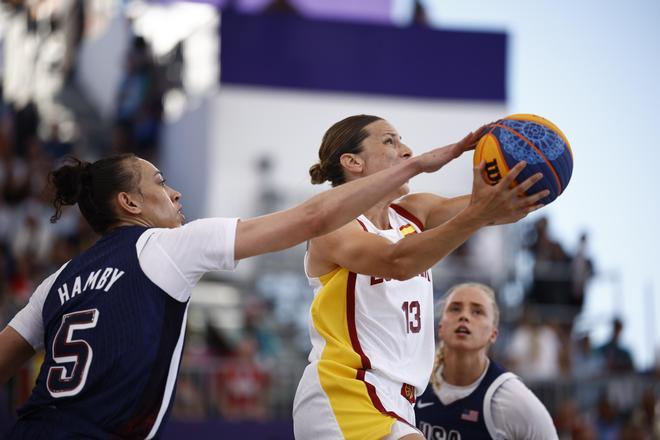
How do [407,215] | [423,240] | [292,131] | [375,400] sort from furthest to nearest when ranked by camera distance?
[292,131]
[407,215]
[375,400]
[423,240]

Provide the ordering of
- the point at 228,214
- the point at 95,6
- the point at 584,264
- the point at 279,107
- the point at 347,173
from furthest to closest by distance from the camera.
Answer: the point at 95,6 < the point at 279,107 < the point at 228,214 < the point at 584,264 < the point at 347,173

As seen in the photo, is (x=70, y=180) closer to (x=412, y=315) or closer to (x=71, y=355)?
(x=71, y=355)

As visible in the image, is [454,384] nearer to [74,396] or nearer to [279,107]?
[74,396]

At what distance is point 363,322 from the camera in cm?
471

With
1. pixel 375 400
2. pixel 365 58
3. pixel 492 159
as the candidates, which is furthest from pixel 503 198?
pixel 365 58

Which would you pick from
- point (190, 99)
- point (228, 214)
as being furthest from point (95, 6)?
point (228, 214)

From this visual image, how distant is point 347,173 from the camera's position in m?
4.96

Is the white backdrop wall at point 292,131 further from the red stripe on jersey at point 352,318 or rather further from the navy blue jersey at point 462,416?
the red stripe on jersey at point 352,318

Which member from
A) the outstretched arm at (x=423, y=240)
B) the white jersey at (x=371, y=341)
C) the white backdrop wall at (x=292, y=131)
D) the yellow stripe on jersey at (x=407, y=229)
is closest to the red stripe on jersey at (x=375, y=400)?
the white jersey at (x=371, y=341)

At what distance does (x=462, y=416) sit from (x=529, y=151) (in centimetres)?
222

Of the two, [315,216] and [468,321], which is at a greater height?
[315,216]

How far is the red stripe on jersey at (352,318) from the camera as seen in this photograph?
466 centimetres

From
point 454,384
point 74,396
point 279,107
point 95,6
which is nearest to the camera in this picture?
point 74,396

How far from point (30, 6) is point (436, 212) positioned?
59.0 feet
